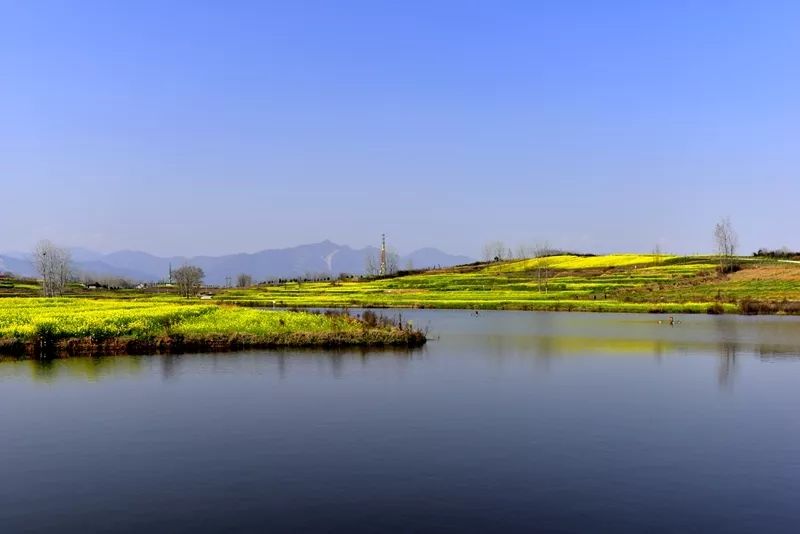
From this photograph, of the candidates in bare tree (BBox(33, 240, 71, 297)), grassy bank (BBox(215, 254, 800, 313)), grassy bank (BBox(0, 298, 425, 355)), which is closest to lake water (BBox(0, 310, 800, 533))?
grassy bank (BBox(0, 298, 425, 355))

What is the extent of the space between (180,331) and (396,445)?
32568mm

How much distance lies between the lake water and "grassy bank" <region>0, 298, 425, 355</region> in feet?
13.8

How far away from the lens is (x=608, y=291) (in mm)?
130000

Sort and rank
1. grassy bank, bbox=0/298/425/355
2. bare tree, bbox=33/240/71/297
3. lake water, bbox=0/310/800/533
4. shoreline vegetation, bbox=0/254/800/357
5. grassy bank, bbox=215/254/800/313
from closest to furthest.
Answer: lake water, bbox=0/310/800/533
grassy bank, bbox=0/298/425/355
shoreline vegetation, bbox=0/254/800/357
grassy bank, bbox=215/254/800/313
bare tree, bbox=33/240/71/297

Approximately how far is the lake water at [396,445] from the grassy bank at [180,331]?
4214 mm

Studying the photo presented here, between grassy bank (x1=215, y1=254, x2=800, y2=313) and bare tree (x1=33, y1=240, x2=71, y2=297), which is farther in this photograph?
bare tree (x1=33, y1=240, x2=71, y2=297)

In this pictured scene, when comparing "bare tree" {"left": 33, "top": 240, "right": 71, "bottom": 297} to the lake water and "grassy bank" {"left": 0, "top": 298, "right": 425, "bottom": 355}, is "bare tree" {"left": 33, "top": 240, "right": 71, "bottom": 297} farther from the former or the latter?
the lake water

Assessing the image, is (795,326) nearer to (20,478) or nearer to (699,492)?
(699,492)

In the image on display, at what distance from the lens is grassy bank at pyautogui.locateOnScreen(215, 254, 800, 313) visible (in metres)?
105

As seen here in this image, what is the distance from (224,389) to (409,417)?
1155 centimetres

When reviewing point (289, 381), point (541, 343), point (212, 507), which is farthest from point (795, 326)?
point (212, 507)

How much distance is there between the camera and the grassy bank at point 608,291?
344ft

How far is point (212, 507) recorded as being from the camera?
18781 mm

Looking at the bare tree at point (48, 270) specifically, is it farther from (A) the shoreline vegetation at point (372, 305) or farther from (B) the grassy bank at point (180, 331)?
(B) the grassy bank at point (180, 331)
